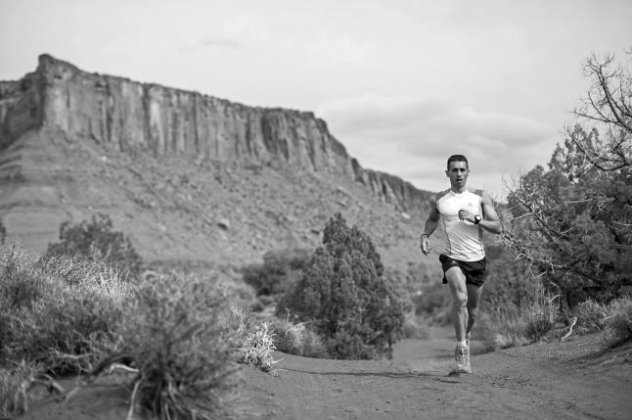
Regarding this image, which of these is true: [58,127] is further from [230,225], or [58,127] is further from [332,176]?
[332,176]

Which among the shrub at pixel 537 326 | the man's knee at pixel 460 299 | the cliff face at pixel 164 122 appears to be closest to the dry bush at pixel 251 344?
the man's knee at pixel 460 299

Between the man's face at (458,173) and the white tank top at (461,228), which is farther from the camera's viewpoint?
the man's face at (458,173)

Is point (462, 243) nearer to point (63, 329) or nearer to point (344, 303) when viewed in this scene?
point (63, 329)

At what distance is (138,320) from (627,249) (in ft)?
28.3

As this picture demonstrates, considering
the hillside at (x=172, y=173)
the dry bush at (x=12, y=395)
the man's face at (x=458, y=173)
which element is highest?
the hillside at (x=172, y=173)

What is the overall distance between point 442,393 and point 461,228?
1934mm

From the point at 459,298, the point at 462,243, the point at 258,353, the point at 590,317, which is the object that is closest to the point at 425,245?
the point at 462,243

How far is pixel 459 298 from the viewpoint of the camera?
700 cm

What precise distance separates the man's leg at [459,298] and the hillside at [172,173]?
4172cm

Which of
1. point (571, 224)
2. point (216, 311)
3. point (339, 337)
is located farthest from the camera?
point (339, 337)

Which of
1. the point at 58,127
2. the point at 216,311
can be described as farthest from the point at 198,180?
the point at 216,311

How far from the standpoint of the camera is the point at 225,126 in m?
95.9

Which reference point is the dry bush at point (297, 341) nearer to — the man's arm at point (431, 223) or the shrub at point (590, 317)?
the shrub at point (590, 317)

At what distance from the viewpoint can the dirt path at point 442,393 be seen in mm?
5371
